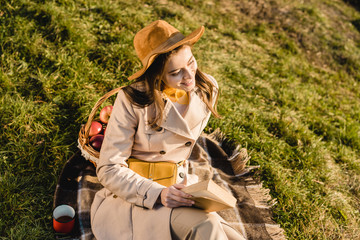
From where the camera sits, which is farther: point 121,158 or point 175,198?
point 121,158

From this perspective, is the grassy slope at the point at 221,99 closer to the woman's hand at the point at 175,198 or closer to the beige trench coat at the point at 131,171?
the beige trench coat at the point at 131,171

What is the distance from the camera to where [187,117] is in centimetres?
268

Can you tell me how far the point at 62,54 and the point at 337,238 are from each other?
4190 mm

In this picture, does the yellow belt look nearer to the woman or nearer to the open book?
the woman

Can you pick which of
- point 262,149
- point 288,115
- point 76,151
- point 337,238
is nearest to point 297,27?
point 288,115

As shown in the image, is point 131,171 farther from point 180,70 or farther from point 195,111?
point 180,70

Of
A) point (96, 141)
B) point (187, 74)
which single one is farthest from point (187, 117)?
point (96, 141)

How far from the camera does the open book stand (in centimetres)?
182

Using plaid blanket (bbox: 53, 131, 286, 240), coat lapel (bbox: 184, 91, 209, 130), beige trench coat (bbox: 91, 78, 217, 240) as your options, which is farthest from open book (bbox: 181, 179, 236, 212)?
plaid blanket (bbox: 53, 131, 286, 240)

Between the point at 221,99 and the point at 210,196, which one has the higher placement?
the point at 210,196

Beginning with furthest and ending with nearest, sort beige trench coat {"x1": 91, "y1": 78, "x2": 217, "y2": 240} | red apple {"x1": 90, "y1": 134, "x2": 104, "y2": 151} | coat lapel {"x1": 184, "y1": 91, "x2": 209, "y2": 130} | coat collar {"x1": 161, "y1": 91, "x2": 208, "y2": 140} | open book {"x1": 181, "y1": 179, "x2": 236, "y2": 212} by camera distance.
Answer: red apple {"x1": 90, "y1": 134, "x2": 104, "y2": 151}
coat lapel {"x1": 184, "y1": 91, "x2": 209, "y2": 130}
coat collar {"x1": 161, "y1": 91, "x2": 208, "y2": 140}
beige trench coat {"x1": 91, "y1": 78, "x2": 217, "y2": 240}
open book {"x1": 181, "y1": 179, "x2": 236, "y2": 212}

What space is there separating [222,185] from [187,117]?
125 cm

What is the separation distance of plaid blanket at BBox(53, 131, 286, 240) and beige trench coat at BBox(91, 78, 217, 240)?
0.45m

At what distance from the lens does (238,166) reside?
376 cm
